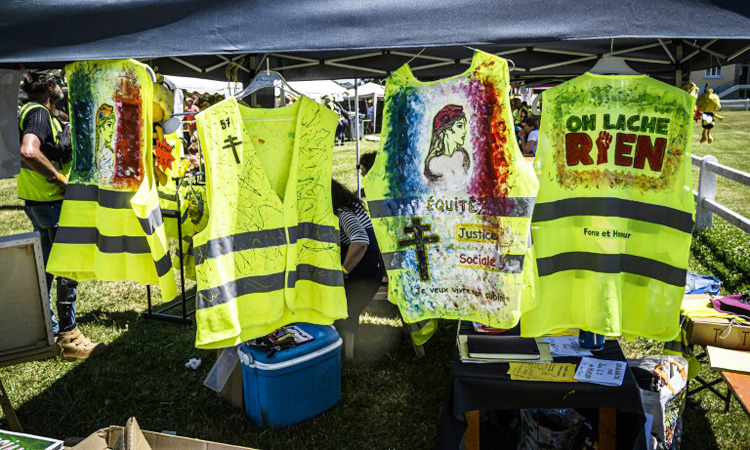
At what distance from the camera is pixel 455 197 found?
2738mm

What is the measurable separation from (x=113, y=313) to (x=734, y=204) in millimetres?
9737

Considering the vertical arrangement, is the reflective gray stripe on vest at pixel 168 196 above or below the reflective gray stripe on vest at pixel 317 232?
below

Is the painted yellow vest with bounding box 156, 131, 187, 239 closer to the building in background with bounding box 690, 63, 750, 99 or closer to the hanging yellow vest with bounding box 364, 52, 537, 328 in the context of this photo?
the hanging yellow vest with bounding box 364, 52, 537, 328

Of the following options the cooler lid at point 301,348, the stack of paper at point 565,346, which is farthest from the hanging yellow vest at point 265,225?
the stack of paper at point 565,346

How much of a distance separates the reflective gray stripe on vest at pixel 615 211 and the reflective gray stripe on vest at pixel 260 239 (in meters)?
1.07

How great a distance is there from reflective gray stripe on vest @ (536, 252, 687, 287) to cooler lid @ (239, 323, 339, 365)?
170 cm

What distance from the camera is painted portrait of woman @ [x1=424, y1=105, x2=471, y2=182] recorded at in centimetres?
268

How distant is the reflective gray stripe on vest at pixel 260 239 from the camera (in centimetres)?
276

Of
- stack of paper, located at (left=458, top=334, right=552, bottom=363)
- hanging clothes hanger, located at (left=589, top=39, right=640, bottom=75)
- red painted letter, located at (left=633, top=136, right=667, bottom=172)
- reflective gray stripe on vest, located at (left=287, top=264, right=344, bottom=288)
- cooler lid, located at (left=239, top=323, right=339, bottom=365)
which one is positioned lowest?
cooler lid, located at (left=239, top=323, right=339, bottom=365)

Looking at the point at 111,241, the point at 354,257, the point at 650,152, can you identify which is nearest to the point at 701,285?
the point at 650,152

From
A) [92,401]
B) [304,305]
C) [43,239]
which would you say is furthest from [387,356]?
[43,239]

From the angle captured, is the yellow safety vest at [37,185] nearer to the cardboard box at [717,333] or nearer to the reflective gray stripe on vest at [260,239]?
the reflective gray stripe on vest at [260,239]

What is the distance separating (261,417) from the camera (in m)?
3.75

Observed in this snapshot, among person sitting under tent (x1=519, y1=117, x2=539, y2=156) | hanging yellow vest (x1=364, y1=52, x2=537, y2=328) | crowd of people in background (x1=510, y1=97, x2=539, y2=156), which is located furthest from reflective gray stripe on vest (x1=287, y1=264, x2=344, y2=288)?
person sitting under tent (x1=519, y1=117, x2=539, y2=156)
